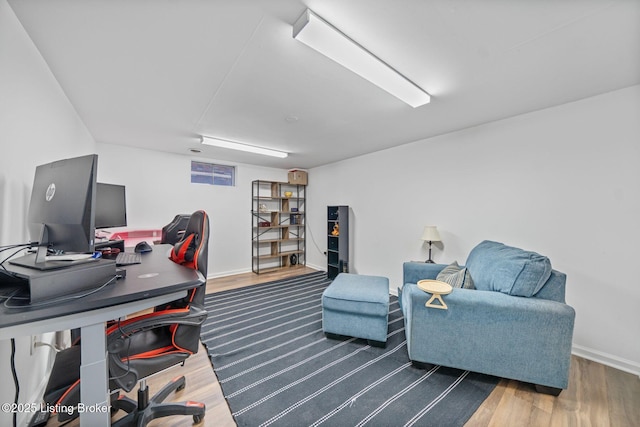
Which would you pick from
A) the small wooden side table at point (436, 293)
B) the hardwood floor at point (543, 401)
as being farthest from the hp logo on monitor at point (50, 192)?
the small wooden side table at point (436, 293)

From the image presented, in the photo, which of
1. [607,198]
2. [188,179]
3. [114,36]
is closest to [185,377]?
[114,36]

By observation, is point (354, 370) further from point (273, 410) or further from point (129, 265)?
point (129, 265)

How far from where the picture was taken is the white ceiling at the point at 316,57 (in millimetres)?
1140

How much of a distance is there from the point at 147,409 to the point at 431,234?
3.02 m

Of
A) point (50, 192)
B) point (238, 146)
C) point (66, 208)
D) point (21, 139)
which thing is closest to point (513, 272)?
point (66, 208)

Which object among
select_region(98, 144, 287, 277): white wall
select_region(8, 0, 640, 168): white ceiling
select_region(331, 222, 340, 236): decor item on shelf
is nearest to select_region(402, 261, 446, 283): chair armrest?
select_region(8, 0, 640, 168): white ceiling

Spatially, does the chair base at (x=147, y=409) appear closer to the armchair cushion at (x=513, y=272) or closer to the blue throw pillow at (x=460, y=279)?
the blue throw pillow at (x=460, y=279)

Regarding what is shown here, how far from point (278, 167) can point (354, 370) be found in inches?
163

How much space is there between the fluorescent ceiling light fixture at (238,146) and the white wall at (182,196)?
114 cm

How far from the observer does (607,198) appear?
75.5 inches

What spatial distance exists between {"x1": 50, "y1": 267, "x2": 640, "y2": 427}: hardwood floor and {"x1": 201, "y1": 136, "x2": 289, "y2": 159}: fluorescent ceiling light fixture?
2613 millimetres

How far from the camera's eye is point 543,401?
1.50 meters

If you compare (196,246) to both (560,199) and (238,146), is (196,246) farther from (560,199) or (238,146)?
(560,199)

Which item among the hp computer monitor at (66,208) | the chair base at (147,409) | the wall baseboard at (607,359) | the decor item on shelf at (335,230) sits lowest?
the wall baseboard at (607,359)
